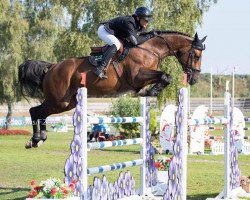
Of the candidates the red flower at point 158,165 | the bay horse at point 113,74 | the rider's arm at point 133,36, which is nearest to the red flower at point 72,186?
the bay horse at point 113,74

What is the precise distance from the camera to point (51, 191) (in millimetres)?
6191

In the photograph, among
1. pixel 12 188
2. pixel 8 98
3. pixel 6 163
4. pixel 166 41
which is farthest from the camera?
pixel 8 98

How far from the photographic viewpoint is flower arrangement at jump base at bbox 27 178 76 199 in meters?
6.17

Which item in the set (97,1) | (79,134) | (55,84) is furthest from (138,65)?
(97,1)

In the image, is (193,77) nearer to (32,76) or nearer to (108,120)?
(108,120)

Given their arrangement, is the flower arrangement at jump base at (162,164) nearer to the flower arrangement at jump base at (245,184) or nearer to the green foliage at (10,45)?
the flower arrangement at jump base at (245,184)

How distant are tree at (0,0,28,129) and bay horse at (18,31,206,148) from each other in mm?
27271

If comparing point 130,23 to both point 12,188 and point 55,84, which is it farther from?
point 12,188

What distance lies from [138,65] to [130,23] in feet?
1.82

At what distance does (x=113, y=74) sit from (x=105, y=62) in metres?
0.20

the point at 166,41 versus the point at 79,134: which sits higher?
the point at 166,41

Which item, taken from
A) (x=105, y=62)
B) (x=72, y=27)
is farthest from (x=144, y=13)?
(x=72, y=27)

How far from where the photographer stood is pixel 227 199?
360 inches

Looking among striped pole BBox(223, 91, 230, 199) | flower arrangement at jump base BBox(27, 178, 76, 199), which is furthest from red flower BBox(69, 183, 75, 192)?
striped pole BBox(223, 91, 230, 199)
